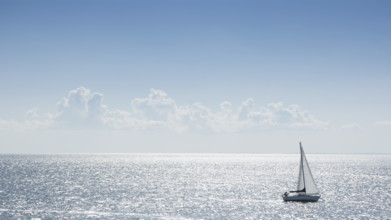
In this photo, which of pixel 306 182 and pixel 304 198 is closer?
pixel 304 198

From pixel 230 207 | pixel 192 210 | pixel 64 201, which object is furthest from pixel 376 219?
pixel 64 201

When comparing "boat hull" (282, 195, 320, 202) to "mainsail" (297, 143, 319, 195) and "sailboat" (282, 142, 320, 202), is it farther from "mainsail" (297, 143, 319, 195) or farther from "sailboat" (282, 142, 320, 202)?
"mainsail" (297, 143, 319, 195)

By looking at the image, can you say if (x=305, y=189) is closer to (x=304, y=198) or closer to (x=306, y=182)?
(x=306, y=182)

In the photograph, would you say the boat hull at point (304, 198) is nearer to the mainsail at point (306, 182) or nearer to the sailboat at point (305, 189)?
the sailboat at point (305, 189)

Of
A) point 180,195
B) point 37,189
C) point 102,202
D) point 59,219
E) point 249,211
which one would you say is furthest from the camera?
point 37,189

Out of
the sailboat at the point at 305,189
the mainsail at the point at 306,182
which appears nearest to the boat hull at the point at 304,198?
the sailboat at the point at 305,189

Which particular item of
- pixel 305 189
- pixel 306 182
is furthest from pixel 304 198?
pixel 306 182

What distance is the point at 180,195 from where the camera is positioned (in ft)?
358

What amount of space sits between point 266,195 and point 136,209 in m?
41.0

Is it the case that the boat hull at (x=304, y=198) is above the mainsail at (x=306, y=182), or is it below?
below

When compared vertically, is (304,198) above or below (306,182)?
below

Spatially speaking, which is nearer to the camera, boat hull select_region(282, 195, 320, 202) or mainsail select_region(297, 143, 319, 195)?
boat hull select_region(282, 195, 320, 202)

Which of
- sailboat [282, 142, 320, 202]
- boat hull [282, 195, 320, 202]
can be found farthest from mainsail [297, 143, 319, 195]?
boat hull [282, 195, 320, 202]

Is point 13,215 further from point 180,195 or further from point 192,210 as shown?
point 180,195
